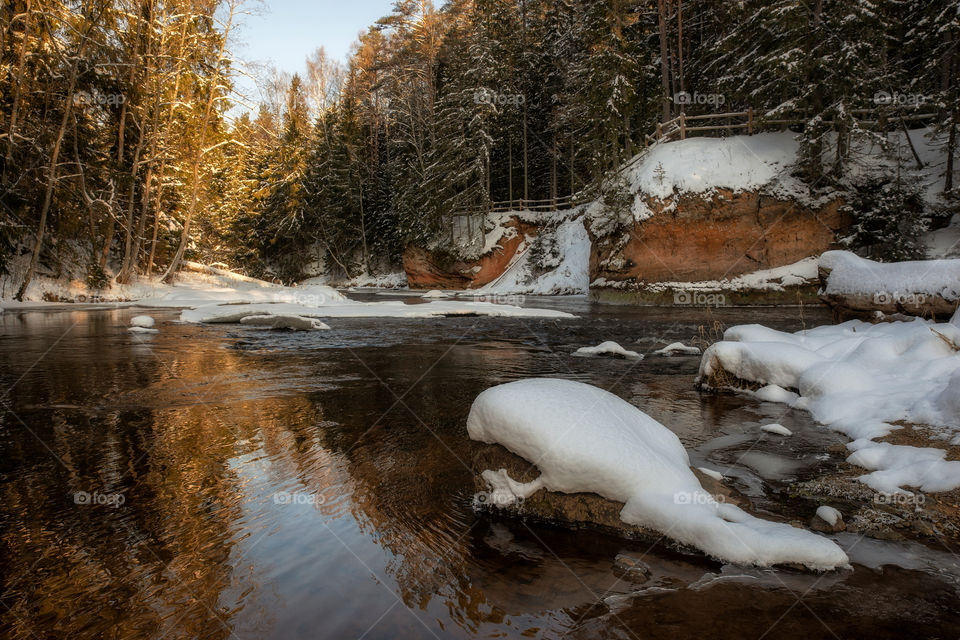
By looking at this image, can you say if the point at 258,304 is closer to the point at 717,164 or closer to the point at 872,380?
the point at 872,380

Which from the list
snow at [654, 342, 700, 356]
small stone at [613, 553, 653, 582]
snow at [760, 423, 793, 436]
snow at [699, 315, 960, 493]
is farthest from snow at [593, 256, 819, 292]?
small stone at [613, 553, 653, 582]

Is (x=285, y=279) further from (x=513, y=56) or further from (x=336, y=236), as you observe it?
(x=513, y=56)

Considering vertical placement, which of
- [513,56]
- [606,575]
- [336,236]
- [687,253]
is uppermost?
[513,56]

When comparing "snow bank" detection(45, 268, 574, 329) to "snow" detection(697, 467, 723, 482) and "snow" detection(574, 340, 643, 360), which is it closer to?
"snow" detection(574, 340, 643, 360)

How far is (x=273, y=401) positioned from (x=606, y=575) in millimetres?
5220

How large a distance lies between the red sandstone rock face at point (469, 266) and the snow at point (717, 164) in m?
14.3

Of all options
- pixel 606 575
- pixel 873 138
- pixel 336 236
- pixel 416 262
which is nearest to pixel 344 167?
pixel 336 236

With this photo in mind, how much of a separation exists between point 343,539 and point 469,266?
33884 millimetres

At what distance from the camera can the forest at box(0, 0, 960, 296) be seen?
19406mm

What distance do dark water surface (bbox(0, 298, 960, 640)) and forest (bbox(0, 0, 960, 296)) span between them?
1887 centimetres

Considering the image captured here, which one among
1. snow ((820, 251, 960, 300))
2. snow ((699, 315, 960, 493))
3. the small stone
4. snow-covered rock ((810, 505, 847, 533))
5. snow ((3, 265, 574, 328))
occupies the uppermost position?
snow ((820, 251, 960, 300))

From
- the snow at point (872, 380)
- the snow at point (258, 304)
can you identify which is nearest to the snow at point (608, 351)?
the snow at point (872, 380)

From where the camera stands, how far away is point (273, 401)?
6742 mm

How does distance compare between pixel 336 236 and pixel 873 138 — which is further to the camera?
pixel 336 236
